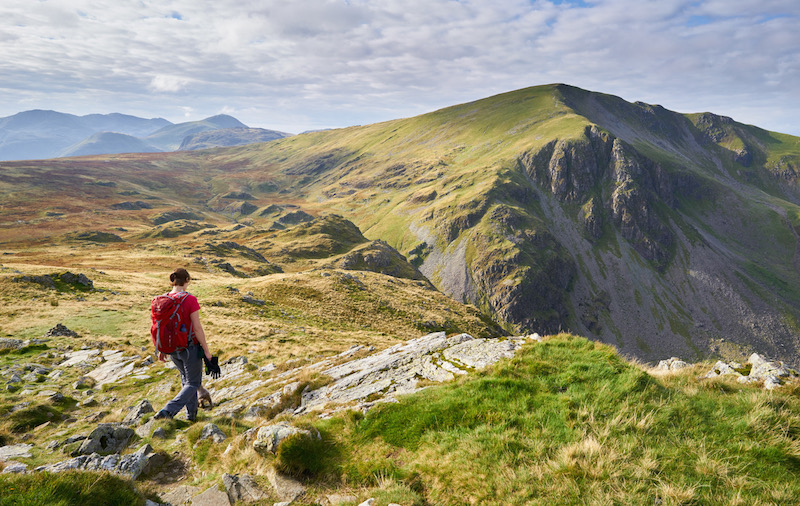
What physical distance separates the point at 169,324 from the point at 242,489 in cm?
573

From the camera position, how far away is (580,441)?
21.2ft

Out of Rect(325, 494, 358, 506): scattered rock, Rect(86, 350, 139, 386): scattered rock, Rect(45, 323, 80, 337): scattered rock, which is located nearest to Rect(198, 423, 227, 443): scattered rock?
Rect(325, 494, 358, 506): scattered rock

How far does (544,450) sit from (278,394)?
10.4m

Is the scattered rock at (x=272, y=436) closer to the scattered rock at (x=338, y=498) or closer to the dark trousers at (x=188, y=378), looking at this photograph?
the scattered rock at (x=338, y=498)

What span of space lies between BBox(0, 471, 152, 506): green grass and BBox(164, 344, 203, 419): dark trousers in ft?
16.2

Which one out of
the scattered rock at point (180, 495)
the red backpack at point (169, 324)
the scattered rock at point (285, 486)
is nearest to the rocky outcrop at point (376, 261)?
the red backpack at point (169, 324)

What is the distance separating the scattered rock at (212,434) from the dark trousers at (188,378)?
1.83 metres

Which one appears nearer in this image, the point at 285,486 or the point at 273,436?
the point at 285,486

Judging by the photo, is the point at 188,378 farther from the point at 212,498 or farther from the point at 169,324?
the point at 212,498

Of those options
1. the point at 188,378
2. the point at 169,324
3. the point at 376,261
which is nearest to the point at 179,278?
the point at 169,324

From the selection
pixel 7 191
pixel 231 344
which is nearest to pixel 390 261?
pixel 231 344

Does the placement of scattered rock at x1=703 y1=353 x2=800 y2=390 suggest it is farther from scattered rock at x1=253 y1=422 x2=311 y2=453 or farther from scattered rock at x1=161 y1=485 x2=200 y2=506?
scattered rock at x1=161 y1=485 x2=200 y2=506

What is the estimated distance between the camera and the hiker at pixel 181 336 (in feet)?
33.0

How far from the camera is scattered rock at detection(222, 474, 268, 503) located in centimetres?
656
